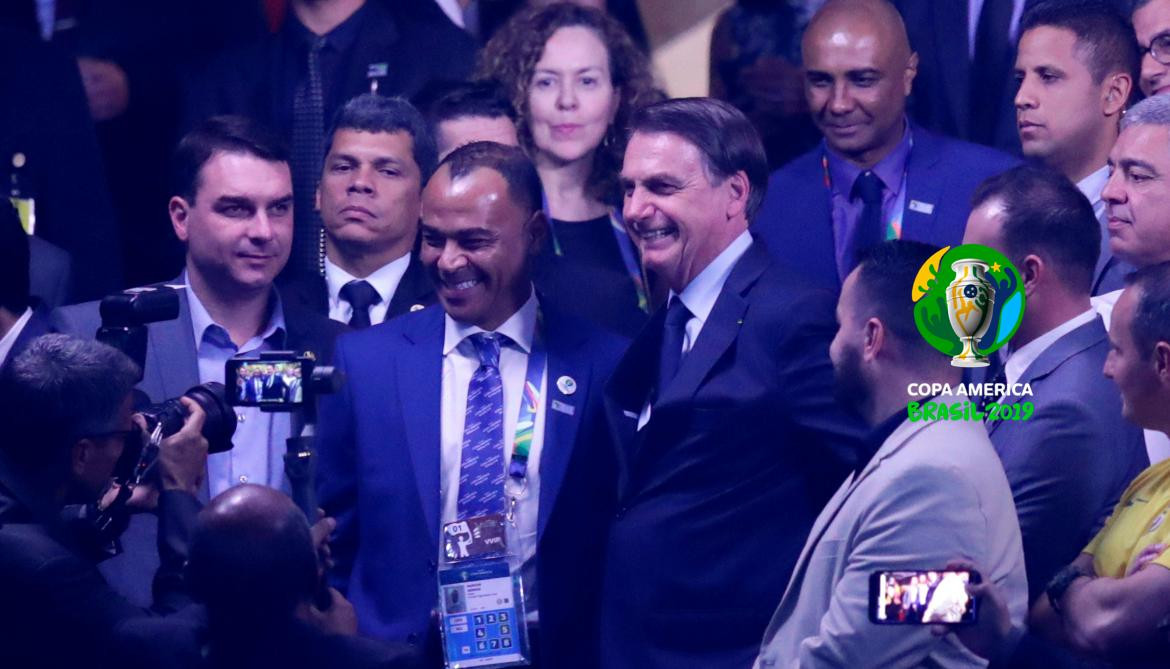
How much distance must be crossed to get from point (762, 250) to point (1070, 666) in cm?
104

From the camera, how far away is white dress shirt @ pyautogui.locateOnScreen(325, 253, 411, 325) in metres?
4.46

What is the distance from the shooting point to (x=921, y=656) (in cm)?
316

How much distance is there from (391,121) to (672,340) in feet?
3.97

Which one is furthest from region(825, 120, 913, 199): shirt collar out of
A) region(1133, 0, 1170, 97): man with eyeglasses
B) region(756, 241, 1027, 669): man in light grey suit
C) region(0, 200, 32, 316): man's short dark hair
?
region(0, 200, 32, 316): man's short dark hair

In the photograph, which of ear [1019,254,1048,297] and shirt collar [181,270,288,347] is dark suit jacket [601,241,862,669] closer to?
ear [1019,254,1048,297]

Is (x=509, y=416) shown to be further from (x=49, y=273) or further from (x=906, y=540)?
(x=49, y=273)

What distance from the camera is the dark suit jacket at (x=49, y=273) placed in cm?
465

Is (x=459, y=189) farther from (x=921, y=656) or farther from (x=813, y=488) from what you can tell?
(x=921, y=656)

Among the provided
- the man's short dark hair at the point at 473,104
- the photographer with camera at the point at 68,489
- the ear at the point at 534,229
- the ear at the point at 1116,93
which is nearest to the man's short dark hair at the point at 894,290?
the ear at the point at 534,229

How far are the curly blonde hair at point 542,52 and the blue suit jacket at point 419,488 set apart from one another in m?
1.10

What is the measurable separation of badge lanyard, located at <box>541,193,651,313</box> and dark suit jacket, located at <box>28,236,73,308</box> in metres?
1.23

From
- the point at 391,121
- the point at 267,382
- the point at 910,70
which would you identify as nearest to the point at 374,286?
the point at 391,121

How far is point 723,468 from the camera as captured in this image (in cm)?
356

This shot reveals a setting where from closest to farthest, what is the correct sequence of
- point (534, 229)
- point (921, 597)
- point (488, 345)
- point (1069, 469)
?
point (921, 597)
point (1069, 469)
point (488, 345)
point (534, 229)
